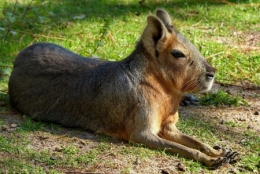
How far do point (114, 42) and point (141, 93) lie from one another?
247 cm

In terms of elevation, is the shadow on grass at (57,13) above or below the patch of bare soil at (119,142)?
above

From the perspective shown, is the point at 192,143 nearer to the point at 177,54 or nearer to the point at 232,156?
the point at 232,156

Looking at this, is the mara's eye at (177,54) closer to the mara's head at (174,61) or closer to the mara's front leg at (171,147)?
the mara's head at (174,61)

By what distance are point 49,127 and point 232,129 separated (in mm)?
1502

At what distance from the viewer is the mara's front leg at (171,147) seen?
441 centimetres

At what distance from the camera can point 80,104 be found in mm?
4895

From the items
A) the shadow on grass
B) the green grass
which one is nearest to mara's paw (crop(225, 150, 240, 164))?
the green grass

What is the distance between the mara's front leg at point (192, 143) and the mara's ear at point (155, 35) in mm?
599

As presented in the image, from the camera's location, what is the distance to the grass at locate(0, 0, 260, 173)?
4.33 meters

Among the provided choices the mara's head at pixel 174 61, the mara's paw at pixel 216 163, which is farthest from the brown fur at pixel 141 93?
the mara's paw at pixel 216 163

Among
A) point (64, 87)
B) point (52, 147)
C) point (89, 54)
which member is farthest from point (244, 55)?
point (52, 147)

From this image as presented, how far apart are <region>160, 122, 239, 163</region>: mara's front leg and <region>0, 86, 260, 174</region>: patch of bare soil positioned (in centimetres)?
9

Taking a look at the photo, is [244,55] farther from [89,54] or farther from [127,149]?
[127,149]

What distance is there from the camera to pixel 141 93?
15.4 feet
